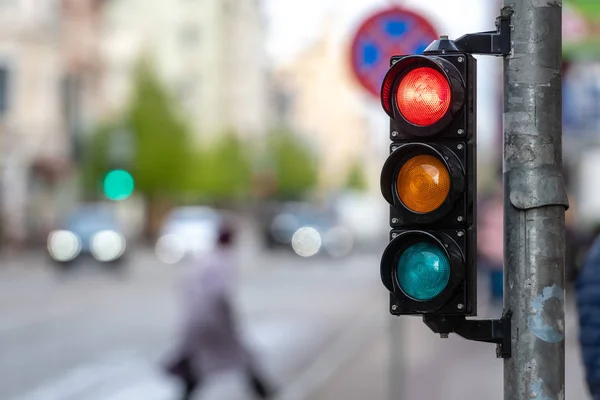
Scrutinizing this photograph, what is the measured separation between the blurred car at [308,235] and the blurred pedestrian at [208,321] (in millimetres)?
37670

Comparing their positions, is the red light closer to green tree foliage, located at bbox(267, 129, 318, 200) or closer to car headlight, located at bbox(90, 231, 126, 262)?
car headlight, located at bbox(90, 231, 126, 262)

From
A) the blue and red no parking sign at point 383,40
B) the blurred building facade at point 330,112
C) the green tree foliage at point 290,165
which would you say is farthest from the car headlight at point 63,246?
the blurred building facade at point 330,112

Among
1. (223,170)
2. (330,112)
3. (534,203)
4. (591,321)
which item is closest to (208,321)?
(591,321)

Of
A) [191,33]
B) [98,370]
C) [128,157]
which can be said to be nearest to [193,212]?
[128,157]

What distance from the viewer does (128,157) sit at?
2964 cm

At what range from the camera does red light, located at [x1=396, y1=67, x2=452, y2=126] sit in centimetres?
399

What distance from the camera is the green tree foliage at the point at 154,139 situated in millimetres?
66188

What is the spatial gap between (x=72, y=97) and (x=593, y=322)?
53.2 metres

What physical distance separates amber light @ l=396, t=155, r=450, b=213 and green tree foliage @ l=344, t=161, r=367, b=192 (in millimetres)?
156378

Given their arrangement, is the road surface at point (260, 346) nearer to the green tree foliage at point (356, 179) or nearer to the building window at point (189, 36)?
the building window at point (189, 36)

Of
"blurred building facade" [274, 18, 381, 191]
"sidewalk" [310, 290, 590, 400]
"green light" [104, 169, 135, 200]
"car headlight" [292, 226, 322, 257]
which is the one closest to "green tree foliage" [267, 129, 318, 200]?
"blurred building facade" [274, 18, 381, 191]

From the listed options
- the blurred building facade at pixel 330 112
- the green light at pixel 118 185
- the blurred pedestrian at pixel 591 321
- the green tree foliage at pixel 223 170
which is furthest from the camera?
the blurred building facade at pixel 330 112

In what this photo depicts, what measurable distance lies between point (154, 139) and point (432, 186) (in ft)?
207

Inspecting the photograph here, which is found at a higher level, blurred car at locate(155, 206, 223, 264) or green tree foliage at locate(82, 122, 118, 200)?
green tree foliage at locate(82, 122, 118, 200)
